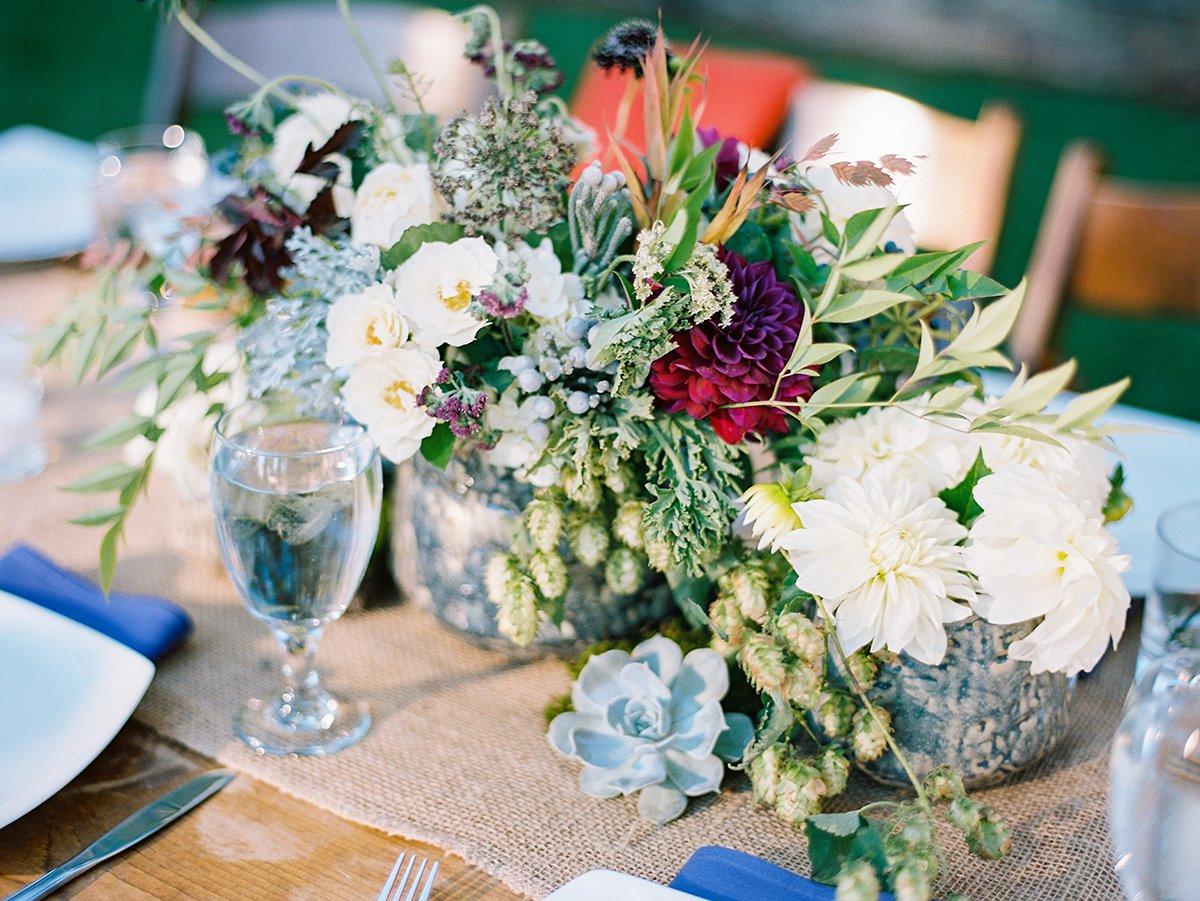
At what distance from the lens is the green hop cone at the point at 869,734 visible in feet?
2.04

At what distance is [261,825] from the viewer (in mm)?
642

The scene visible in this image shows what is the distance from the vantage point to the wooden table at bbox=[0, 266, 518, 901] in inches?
23.3

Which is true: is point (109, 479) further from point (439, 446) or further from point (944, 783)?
point (944, 783)

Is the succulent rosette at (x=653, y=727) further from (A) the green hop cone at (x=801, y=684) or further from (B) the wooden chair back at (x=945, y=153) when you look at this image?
(B) the wooden chair back at (x=945, y=153)

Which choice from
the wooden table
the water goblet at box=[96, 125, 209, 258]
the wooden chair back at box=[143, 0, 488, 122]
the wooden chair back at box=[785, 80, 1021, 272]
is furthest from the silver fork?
the wooden chair back at box=[143, 0, 488, 122]

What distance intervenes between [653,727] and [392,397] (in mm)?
252

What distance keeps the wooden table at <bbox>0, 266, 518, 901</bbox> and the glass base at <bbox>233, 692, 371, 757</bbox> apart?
0.03 metres

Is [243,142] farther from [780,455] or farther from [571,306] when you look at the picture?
[780,455]

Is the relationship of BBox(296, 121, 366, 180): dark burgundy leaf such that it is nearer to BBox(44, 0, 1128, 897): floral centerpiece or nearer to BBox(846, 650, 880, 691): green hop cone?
BBox(44, 0, 1128, 897): floral centerpiece

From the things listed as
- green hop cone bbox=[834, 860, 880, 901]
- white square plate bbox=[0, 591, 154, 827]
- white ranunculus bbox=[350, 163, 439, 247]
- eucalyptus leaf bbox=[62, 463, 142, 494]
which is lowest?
white square plate bbox=[0, 591, 154, 827]

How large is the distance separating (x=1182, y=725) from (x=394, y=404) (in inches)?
17.5

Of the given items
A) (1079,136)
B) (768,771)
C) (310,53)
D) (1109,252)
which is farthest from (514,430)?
(1079,136)

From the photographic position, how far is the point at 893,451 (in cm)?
66

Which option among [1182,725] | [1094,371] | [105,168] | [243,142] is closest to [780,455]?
[1182,725]
